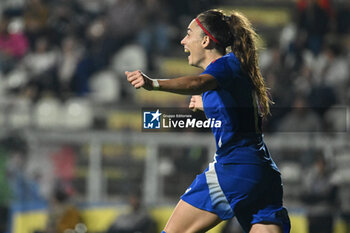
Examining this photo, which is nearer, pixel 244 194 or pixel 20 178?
pixel 244 194

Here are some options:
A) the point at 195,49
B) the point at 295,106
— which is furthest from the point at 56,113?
the point at 195,49

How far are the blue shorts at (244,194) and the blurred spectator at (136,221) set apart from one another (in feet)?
14.2

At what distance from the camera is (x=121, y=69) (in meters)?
11.0

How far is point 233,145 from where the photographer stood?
Answer: 3.95m

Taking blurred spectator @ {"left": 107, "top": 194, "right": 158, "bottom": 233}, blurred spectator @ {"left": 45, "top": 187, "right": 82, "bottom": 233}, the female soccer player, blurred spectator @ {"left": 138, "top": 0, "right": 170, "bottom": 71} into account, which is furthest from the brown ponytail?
blurred spectator @ {"left": 138, "top": 0, "right": 170, "bottom": 71}

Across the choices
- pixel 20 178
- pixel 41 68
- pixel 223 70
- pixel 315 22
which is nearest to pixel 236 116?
pixel 223 70

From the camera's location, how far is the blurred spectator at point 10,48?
38.4ft

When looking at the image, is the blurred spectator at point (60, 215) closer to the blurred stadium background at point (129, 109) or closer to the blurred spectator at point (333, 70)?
the blurred stadium background at point (129, 109)

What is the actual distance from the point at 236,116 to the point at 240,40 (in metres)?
0.45

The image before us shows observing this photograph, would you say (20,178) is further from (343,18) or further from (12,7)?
(343,18)

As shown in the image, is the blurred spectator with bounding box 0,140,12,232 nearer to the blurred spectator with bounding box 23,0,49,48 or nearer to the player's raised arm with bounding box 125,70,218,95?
the blurred spectator with bounding box 23,0,49,48

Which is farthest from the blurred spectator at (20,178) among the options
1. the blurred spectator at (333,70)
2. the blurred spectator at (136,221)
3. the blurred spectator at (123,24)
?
the blurred spectator at (333,70)

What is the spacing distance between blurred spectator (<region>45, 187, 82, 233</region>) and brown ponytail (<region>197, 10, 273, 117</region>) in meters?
4.87

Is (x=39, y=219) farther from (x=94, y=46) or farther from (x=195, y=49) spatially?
(x=195, y=49)
